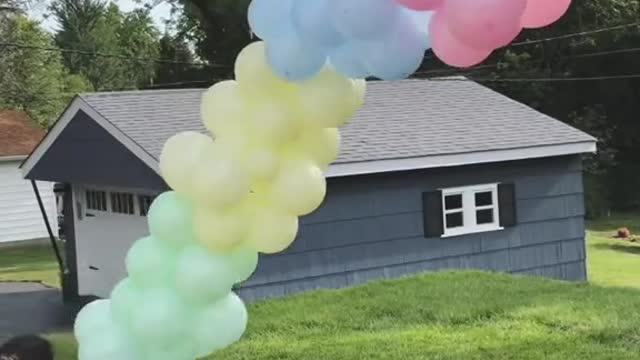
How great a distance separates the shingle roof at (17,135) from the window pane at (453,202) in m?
15.8

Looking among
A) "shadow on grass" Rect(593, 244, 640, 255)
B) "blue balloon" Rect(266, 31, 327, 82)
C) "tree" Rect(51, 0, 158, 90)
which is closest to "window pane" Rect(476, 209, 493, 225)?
"shadow on grass" Rect(593, 244, 640, 255)

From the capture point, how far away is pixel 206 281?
10.8ft

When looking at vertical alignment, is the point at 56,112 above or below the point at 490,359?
above

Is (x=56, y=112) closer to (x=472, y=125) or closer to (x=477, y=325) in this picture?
(x=472, y=125)

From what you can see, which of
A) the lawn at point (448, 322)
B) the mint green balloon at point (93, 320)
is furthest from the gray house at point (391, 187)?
the mint green balloon at point (93, 320)

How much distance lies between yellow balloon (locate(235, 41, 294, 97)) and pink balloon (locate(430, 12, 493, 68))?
499 mm

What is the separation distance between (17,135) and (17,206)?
2099 millimetres

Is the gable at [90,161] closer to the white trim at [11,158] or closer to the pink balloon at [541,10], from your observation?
the pink balloon at [541,10]

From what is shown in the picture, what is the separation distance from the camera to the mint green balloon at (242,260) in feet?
11.0

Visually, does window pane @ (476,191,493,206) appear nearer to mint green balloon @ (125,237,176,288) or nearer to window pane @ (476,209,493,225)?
window pane @ (476,209,493,225)

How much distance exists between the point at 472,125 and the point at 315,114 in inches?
428

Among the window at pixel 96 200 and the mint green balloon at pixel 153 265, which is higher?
the mint green balloon at pixel 153 265

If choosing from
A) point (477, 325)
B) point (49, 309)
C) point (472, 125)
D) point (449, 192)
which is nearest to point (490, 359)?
point (477, 325)

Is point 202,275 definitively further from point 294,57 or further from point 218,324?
point 294,57
